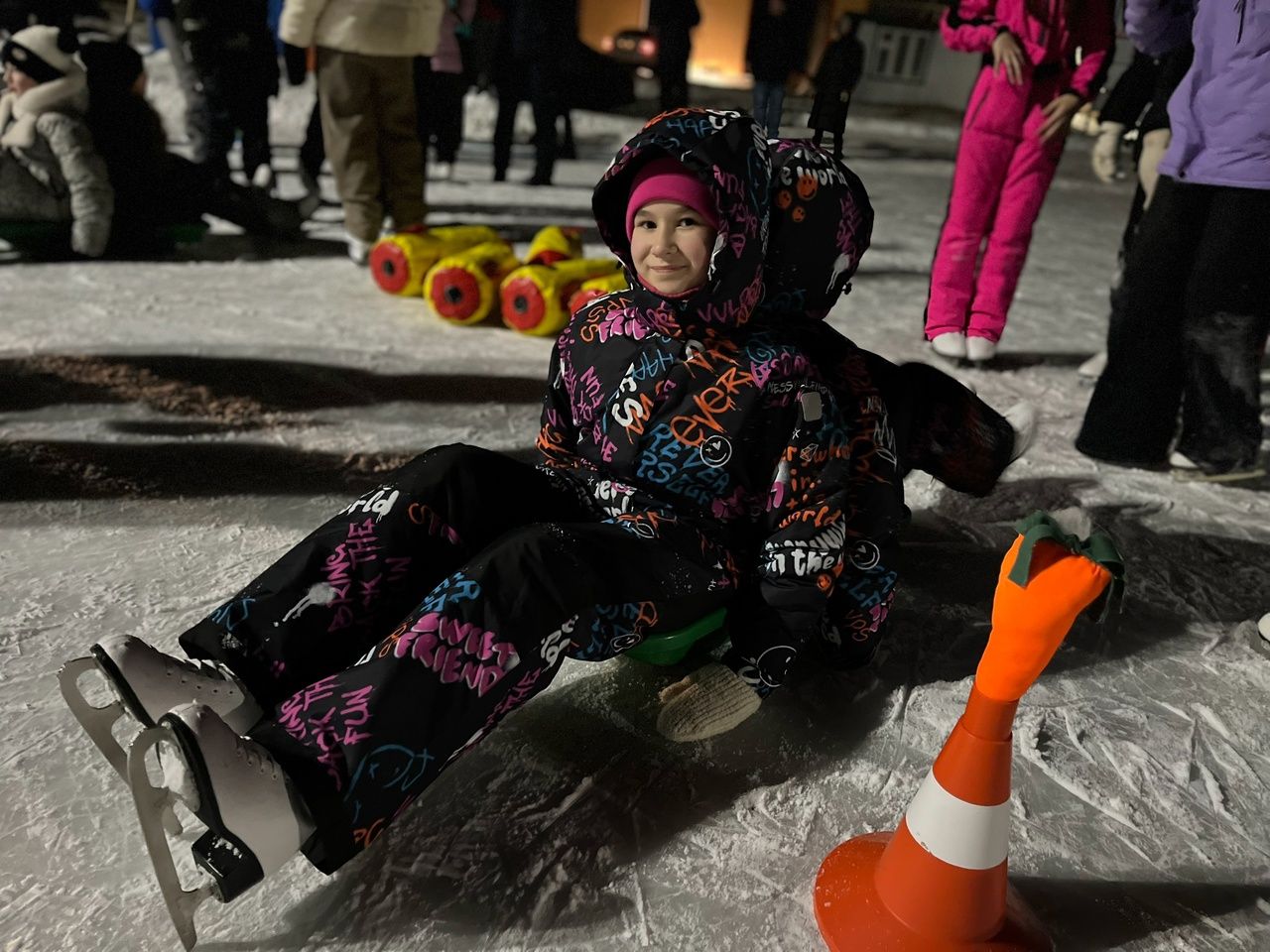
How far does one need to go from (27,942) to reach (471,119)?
835 cm

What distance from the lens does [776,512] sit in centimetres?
152

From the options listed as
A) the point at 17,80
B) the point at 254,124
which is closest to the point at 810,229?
the point at 17,80

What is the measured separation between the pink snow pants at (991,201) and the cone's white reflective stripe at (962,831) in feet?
8.13

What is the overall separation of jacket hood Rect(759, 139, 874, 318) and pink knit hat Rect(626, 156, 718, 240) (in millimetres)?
134

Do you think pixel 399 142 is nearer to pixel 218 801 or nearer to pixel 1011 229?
pixel 1011 229

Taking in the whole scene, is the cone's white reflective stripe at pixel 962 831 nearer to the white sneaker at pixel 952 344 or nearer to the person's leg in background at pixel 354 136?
the white sneaker at pixel 952 344

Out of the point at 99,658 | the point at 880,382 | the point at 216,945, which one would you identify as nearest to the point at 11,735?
the point at 99,658

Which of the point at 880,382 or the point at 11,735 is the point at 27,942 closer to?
the point at 11,735

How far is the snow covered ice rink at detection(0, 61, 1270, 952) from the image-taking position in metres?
1.23

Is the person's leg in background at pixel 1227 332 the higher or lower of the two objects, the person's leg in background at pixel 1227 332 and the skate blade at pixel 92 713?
the higher

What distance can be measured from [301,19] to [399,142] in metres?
0.58

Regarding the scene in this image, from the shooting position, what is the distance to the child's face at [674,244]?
1435mm

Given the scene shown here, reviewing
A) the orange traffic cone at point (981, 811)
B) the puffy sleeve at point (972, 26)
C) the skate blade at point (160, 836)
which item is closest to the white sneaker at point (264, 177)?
the puffy sleeve at point (972, 26)

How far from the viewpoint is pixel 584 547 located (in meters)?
1.34
